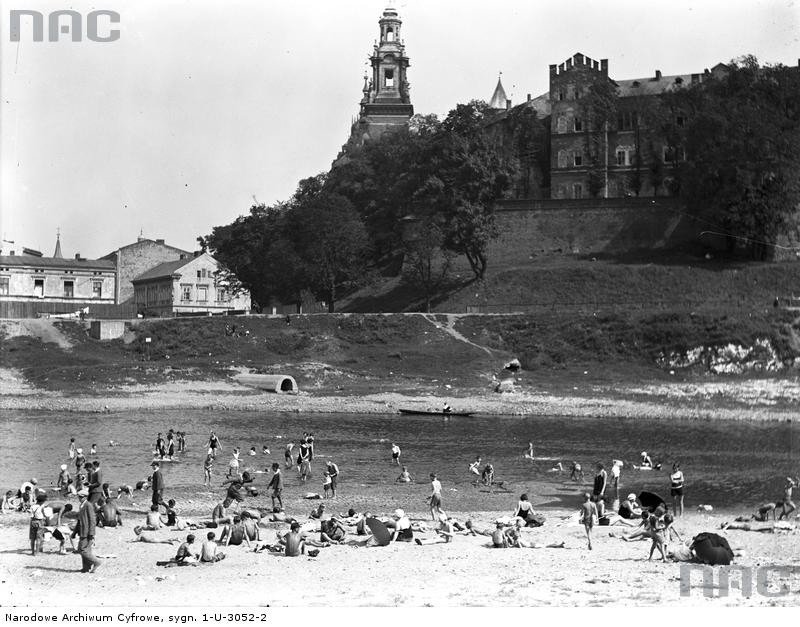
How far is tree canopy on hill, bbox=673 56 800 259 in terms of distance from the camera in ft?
275

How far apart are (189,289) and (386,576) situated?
83.5m

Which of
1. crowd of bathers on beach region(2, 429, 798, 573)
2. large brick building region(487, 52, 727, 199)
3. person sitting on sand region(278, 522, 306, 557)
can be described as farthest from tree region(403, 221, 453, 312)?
person sitting on sand region(278, 522, 306, 557)

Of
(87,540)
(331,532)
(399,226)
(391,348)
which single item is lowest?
(331,532)

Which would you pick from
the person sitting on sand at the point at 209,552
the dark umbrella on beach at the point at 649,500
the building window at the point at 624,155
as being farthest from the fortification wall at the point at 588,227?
A: the person sitting on sand at the point at 209,552

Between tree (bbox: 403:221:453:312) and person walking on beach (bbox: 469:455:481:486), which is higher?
tree (bbox: 403:221:453:312)

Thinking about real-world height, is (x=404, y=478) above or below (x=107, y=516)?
below

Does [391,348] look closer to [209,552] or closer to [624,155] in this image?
[624,155]

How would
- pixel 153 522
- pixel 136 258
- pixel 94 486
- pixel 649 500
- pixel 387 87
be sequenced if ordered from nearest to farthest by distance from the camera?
pixel 153 522, pixel 94 486, pixel 649 500, pixel 136 258, pixel 387 87

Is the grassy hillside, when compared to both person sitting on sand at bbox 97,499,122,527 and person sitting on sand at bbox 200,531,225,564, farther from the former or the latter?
person sitting on sand at bbox 200,531,225,564

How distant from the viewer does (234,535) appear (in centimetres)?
2709

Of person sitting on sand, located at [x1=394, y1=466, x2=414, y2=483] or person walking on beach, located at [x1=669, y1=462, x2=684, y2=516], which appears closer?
person walking on beach, located at [x1=669, y1=462, x2=684, y2=516]

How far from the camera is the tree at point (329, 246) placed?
9088 cm

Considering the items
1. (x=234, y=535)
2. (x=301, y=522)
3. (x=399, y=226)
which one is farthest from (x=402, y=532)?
(x=399, y=226)

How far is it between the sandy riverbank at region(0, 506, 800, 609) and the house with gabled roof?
75318 millimetres
